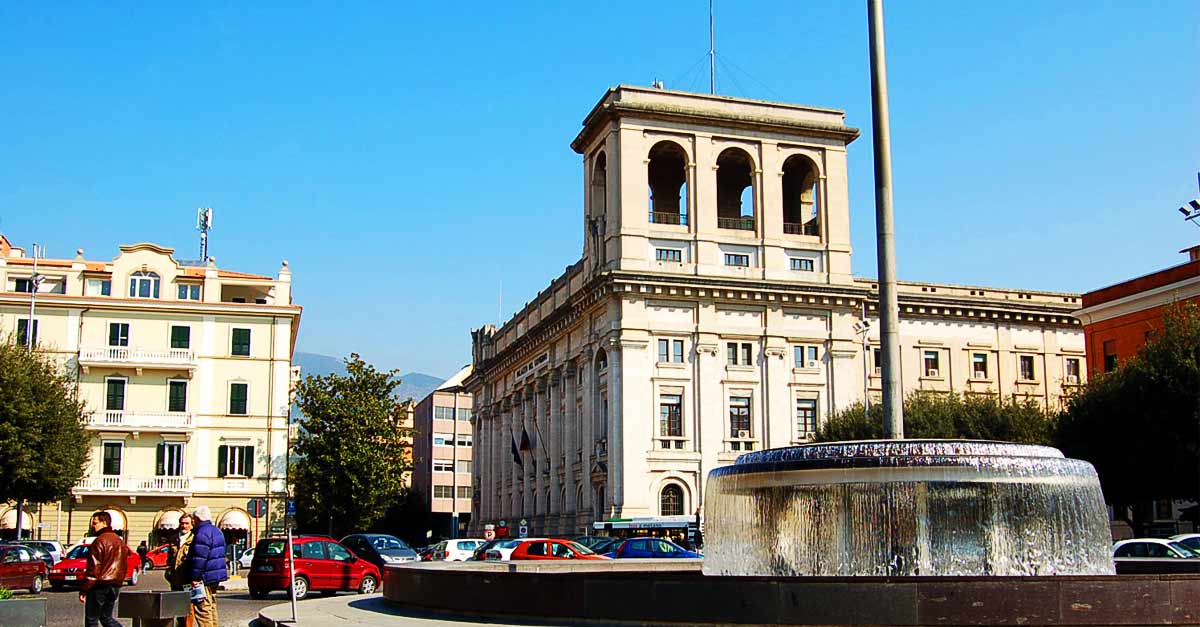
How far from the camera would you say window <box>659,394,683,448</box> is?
63.0m

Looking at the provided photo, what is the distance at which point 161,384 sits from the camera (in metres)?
63.2

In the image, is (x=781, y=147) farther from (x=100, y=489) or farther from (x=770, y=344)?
(x=100, y=489)

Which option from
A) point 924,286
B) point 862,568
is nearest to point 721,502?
point 862,568

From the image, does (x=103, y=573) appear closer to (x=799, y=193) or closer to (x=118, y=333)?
(x=118, y=333)

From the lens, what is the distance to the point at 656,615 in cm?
1475

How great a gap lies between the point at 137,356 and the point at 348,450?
Answer: 1207 centimetres

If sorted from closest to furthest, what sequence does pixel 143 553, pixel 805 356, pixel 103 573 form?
1. pixel 103 573
2. pixel 143 553
3. pixel 805 356

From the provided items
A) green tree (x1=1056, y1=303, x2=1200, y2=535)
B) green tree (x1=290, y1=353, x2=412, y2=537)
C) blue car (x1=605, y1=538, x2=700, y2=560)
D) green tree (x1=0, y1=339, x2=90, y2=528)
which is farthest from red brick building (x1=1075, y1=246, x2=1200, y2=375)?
green tree (x1=0, y1=339, x2=90, y2=528)

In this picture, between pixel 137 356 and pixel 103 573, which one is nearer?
pixel 103 573

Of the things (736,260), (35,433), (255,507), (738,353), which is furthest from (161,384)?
(736,260)

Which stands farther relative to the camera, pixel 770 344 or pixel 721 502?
pixel 770 344

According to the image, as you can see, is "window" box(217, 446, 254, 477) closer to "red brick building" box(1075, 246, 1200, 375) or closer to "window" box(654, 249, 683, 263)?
"window" box(654, 249, 683, 263)

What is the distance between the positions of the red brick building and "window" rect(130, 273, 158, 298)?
46.9m

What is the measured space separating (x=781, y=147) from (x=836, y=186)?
3695mm
